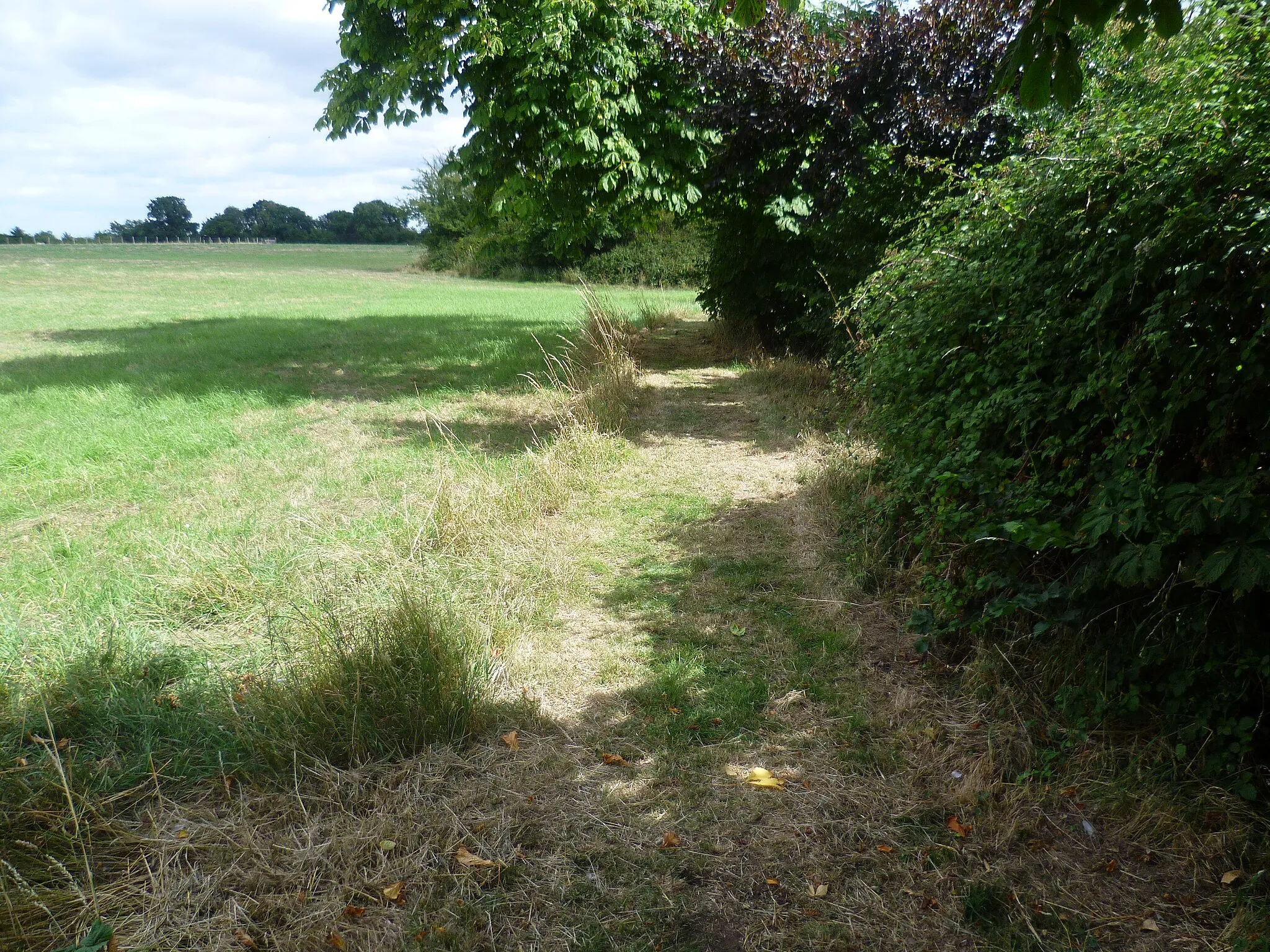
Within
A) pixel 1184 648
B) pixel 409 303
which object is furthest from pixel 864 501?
pixel 409 303

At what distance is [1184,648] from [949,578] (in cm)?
118

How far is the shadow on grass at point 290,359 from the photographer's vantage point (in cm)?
Answer: 1156

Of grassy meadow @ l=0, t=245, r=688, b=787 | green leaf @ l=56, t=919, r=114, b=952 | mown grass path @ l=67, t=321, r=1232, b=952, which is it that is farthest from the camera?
grassy meadow @ l=0, t=245, r=688, b=787

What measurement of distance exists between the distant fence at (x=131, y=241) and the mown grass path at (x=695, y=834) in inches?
2958

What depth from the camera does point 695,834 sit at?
2.87m

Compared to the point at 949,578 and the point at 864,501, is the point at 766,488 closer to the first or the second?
the point at 864,501

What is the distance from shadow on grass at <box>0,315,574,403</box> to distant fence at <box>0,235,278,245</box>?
57888 mm

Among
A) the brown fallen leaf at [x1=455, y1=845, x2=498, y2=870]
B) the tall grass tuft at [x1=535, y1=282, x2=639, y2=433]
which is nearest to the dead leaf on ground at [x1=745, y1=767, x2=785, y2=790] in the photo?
the brown fallen leaf at [x1=455, y1=845, x2=498, y2=870]

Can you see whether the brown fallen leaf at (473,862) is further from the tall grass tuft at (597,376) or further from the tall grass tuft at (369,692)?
the tall grass tuft at (597,376)

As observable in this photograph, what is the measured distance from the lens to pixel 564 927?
96.8 inches

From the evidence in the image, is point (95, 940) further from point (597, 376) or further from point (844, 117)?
point (844, 117)

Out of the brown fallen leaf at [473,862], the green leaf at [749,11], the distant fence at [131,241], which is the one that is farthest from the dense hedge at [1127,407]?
the distant fence at [131,241]

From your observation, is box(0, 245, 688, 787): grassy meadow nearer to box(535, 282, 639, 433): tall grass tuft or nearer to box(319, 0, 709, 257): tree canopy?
box(535, 282, 639, 433): tall grass tuft

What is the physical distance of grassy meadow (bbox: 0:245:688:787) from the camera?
3.40m
